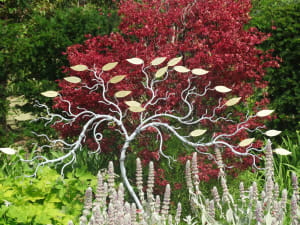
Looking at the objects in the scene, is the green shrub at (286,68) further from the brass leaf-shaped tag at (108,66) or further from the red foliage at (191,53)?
the brass leaf-shaped tag at (108,66)

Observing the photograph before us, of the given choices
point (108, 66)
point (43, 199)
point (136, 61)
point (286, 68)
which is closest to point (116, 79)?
point (108, 66)

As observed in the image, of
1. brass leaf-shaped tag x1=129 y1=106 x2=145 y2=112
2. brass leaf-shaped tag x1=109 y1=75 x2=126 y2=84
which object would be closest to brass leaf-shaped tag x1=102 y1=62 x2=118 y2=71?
brass leaf-shaped tag x1=109 y1=75 x2=126 y2=84

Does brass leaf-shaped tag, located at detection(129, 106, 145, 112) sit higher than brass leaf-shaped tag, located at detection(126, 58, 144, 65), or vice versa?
brass leaf-shaped tag, located at detection(126, 58, 144, 65)

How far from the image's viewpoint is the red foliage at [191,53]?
521cm

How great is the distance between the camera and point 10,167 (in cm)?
586

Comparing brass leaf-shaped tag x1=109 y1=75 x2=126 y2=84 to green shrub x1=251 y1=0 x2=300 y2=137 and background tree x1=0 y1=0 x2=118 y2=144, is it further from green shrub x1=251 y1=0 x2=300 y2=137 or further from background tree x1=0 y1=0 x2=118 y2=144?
green shrub x1=251 y1=0 x2=300 y2=137

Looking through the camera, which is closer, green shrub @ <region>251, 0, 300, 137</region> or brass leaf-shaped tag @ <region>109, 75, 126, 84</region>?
brass leaf-shaped tag @ <region>109, 75, 126, 84</region>

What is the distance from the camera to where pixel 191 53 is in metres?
5.59

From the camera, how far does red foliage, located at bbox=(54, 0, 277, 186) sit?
521 centimetres

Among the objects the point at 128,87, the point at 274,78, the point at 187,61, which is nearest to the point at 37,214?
the point at 128,87

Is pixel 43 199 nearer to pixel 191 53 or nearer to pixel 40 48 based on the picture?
pixel 191 53

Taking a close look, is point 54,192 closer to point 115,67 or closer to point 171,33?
point 115,67

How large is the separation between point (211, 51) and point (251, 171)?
6.90 ft

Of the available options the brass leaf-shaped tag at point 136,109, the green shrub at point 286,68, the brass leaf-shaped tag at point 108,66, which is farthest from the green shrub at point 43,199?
the green shrub at point 286,68
